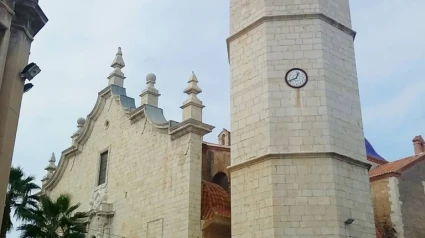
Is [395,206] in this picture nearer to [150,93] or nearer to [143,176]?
[143,176]

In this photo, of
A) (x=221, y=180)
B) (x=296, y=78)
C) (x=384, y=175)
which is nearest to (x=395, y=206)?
(x=384, y=175)

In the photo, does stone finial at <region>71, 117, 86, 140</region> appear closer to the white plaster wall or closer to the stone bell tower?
the stone bell tower

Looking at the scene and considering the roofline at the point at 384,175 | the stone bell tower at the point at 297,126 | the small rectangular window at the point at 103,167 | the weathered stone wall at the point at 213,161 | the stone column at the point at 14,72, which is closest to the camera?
the stone column at the point at 14,72

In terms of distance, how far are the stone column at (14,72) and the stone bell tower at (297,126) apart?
20.9 feet

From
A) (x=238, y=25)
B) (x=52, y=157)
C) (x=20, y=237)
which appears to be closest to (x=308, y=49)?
(x=238, y=25)

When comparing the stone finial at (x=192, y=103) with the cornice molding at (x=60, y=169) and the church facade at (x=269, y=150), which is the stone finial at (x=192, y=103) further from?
the cornice molding at (x=60, y=169)

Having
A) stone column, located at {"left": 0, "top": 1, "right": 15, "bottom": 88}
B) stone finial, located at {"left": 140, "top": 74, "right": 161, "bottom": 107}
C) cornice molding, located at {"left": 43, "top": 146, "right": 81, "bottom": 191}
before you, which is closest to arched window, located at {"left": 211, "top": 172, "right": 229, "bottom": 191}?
stone finial, located at {"left": 140, "top": 74, "right": 161, "bottom": 107}

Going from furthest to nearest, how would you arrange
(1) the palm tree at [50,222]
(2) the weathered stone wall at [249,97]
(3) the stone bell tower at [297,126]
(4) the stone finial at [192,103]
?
1. (4) the stone finial at [192,103]
2. (1) the palm tree at [50,222]
3. (2) the weathered stone wall at [249,97]
4. (3) the stone bell tower at [297,126]

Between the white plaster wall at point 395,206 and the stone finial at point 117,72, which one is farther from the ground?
the stone finial at point 117,72

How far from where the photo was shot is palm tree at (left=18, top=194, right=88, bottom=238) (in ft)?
53.5

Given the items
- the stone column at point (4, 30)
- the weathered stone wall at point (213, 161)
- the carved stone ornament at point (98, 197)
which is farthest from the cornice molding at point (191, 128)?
the stone column at point (4, 30)

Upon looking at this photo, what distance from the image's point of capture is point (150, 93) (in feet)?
66.7

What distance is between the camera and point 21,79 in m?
9.70

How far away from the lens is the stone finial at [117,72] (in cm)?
2280
